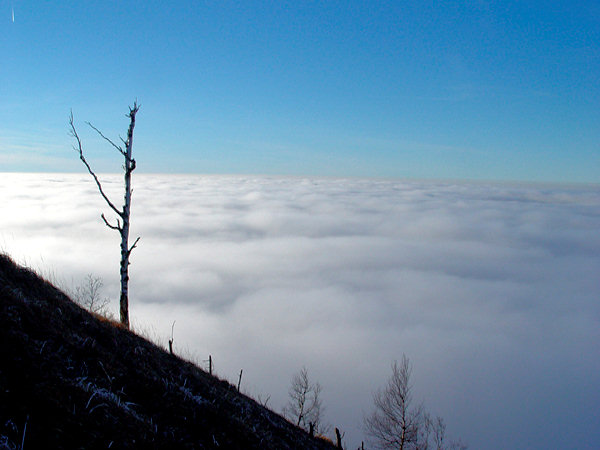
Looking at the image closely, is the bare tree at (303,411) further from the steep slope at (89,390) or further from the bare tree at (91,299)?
the bare tree at (91,299)

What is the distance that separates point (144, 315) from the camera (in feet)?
384

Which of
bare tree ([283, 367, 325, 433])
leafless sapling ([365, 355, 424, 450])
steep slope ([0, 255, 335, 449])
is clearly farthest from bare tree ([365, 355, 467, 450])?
steep slope ([0, 255, 335, 449])

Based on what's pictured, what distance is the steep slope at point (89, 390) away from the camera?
4907 millimetres

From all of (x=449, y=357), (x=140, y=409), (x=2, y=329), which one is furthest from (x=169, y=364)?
(x=449, y=357)

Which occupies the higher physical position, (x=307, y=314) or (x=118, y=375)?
(x=118, y=375)

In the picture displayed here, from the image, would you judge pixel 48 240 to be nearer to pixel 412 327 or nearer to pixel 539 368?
pixel 412 327

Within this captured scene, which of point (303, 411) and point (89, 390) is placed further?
point (303, 411)

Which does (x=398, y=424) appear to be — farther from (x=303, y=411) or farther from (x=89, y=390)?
(x=89, y=390)

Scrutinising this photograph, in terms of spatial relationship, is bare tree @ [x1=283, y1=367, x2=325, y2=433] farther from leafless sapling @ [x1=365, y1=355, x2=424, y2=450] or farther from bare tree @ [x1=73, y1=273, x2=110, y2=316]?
bare tree @ [x1=73, y1=273, x2=110, y2=316]

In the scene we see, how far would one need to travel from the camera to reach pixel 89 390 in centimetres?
611

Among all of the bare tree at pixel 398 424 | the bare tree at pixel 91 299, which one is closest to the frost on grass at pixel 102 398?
the bare tree at pixel 91 299

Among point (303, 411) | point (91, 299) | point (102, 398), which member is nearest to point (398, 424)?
point (91, 299)

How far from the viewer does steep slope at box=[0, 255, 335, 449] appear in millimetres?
4907

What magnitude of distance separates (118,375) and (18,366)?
7.79ft
